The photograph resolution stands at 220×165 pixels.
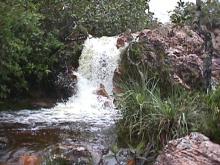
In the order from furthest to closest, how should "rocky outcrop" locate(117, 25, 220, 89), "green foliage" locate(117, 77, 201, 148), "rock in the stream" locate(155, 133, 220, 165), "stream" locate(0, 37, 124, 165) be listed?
1. "rocky outcrop" locate(117, 25, 220, 89)
2. "stream" locate(0, 37, 124, 165)
3. "green foliage" locate(117, 77, 201, 148)
4. "rock in the stream" locate(155, 133, 220, 165)

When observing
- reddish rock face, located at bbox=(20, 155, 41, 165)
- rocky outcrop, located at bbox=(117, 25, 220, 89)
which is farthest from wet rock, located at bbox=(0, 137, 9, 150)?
rocky outcrop, located at bbox=(117, 25, 220, 89)

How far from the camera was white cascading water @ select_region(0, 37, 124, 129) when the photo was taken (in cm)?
1062

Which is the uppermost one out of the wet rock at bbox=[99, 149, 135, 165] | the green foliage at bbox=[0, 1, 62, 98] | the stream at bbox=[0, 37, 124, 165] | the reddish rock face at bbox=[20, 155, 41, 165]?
the green foliage at bbox=[0, 1, 62, 98]

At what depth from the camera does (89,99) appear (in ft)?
40.8

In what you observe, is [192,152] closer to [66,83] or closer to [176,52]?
[176,52]

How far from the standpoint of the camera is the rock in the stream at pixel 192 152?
6086 mm

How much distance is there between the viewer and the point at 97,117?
1084 cm

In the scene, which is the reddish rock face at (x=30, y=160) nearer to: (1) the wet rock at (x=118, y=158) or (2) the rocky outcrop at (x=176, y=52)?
(1) the wet rock at (x=118, y=158)

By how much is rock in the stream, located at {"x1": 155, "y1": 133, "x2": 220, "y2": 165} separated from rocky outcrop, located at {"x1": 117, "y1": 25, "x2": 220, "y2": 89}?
5554mm

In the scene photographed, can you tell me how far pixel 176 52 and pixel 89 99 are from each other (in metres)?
2.55

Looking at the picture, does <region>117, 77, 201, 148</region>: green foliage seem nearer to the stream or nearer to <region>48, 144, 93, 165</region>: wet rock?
the stream

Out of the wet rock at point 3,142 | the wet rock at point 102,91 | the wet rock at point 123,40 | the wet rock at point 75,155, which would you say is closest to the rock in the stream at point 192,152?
the wet rock at point 75,155

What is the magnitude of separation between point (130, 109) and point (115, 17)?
636cm

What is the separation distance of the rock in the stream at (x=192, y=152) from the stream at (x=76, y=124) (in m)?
1.40
